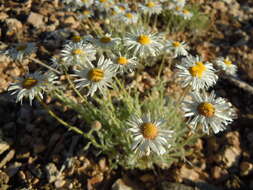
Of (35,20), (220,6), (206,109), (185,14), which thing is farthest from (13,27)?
(220,6)

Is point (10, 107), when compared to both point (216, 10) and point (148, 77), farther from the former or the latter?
point (216, 10)

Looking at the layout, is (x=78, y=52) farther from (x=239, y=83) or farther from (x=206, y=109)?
(x=239, y=83)

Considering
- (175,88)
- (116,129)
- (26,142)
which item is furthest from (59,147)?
(175,88)

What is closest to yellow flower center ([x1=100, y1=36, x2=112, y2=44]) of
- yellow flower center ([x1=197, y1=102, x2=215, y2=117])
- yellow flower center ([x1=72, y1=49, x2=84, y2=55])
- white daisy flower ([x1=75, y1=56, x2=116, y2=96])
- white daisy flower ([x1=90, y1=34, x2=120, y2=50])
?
white daisy flower ([x1=90, y1=34, x2=120, y2=50])

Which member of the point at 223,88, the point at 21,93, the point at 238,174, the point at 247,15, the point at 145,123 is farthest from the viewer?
the point at 247,15

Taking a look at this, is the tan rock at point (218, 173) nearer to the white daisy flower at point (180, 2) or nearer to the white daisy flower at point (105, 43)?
the white daisy flower at point (105, 43)

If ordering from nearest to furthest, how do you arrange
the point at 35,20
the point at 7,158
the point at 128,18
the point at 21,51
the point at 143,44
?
the point at 143,44 < the point at 21,51 < the point at 7,158 < the point at 128,18 < the point at 35,20

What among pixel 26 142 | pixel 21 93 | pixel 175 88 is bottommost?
pixel 26 142
